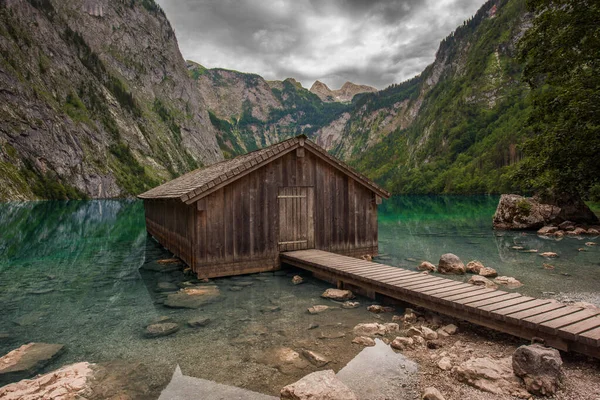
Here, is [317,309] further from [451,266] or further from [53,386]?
[451,266]

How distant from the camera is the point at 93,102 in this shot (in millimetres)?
109812

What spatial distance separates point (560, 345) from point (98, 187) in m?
107

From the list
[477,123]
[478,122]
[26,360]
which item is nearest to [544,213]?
[26,360]

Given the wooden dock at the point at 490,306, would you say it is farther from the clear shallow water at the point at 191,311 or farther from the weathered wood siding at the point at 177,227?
the weathered wood siding at the point at 177,227

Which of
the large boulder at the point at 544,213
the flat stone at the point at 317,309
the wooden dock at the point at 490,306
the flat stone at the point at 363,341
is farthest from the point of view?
the large boulder at the point at 544,213

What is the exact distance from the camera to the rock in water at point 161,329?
26.5 feet

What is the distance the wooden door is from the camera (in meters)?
14.2

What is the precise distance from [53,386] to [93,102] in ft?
408

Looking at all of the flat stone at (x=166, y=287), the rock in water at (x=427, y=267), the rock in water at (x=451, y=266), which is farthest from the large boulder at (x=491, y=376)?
the flat stone at (x=166, y=287)

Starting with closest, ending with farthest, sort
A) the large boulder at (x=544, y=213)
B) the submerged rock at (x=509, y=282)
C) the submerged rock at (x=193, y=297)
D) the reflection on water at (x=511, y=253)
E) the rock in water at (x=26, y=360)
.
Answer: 1. the rock in water at (x=26, y=360)
2. the submerged rock at (x=193, y=297)
3. the submerged rock at (x=509, y=282)
4. the reflection on water at (x=511, y=253)
5. the large boulder at (x=544, y=213)

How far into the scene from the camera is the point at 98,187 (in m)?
95.9

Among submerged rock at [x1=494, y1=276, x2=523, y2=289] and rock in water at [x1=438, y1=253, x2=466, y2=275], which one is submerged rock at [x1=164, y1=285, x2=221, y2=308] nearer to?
rock in water at [x1=438, y1=253, x2=466, y2=275]

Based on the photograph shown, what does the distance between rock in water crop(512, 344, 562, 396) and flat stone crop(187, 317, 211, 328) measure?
651cm

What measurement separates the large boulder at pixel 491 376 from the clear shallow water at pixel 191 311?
6.43 ft
